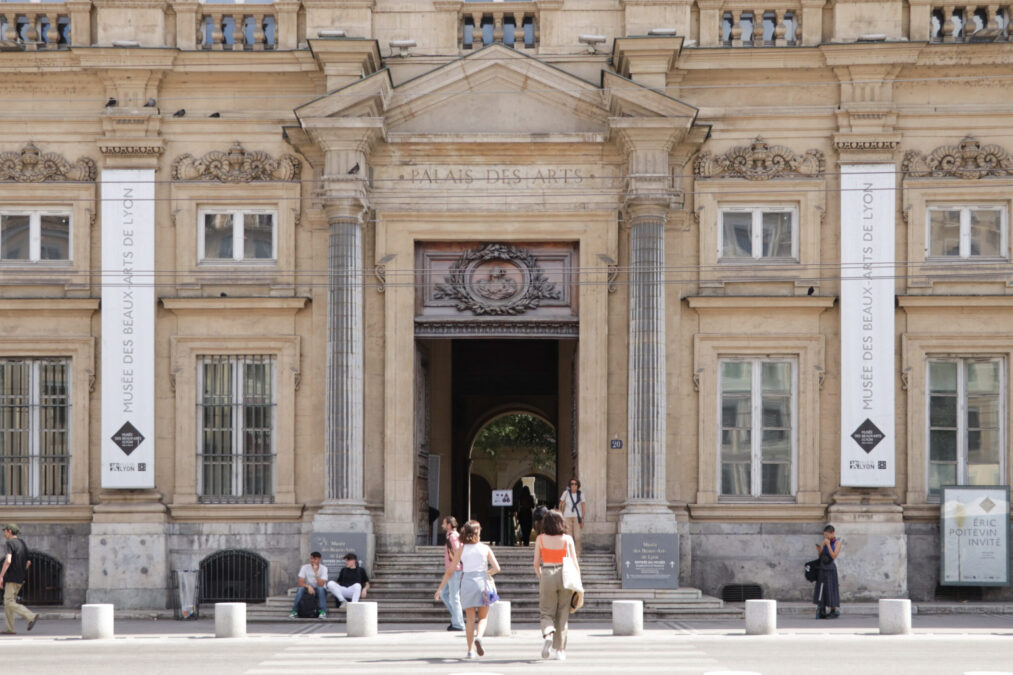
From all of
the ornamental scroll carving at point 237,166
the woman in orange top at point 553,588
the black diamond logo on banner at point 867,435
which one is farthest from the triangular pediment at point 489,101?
the woman in orange top at point 553,588

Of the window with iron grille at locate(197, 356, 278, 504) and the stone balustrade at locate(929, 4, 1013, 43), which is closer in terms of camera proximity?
the stone balustrade at locate(929, 4, 1013, 43)

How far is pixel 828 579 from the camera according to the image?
80.3 ft

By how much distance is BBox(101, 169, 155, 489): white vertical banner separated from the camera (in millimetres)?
26547

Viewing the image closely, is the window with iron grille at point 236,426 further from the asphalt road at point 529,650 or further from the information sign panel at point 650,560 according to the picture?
the information sign panel at point 650,560

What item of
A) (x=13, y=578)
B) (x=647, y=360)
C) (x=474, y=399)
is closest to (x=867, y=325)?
(x=647, y=360)

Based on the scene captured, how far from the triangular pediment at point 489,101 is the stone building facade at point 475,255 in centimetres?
6

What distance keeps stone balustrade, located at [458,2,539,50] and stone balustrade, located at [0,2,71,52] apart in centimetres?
722

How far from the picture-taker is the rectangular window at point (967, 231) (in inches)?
1051

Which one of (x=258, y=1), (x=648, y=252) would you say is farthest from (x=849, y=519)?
(x=258, y=1)

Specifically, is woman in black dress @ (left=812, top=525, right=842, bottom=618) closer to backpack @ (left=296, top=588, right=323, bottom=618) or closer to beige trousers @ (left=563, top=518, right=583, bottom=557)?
beige trousers @ (left=563, top=518, right=583, bottom=557)

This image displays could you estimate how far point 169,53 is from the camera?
26906 mm

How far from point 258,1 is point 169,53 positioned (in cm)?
207

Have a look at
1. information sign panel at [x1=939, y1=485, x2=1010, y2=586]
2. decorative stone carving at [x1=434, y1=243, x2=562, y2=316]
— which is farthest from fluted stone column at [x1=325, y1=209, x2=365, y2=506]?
information sign panel at [x1=939, y1=485, x2=1010, y2=586]

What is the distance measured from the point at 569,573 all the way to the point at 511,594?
7698mm
